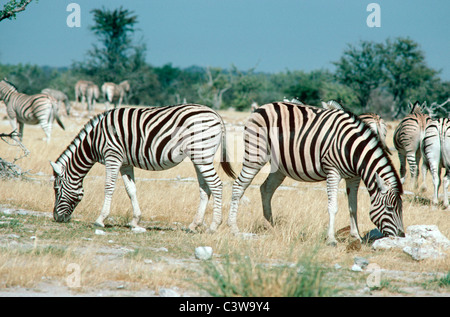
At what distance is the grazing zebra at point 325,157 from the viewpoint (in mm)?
7055

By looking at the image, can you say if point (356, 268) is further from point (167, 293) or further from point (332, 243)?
point (167, 293)

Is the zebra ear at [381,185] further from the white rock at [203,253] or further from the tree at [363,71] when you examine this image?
the tree at [363,71]

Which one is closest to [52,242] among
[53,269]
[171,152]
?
[53,269]

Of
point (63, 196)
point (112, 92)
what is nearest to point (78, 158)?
point (63, 196)

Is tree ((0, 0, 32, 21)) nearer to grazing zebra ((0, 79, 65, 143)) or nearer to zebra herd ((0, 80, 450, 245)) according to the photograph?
zebra herd ((0, 80, 450, 245))

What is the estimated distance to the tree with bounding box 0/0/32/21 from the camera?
1080 centimetres

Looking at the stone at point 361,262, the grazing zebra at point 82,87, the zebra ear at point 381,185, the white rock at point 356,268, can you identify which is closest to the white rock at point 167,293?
the white rock at point 356,268

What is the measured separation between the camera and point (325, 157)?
746 centimetres

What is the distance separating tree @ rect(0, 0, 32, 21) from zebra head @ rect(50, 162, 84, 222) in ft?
13.8

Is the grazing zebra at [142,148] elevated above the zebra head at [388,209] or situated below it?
above

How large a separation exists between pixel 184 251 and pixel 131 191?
2033 millimetres

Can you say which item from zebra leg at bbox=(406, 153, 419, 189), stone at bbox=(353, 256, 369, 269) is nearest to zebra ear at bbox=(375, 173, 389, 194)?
stone at bbox=(353, 256, 369, 269)
